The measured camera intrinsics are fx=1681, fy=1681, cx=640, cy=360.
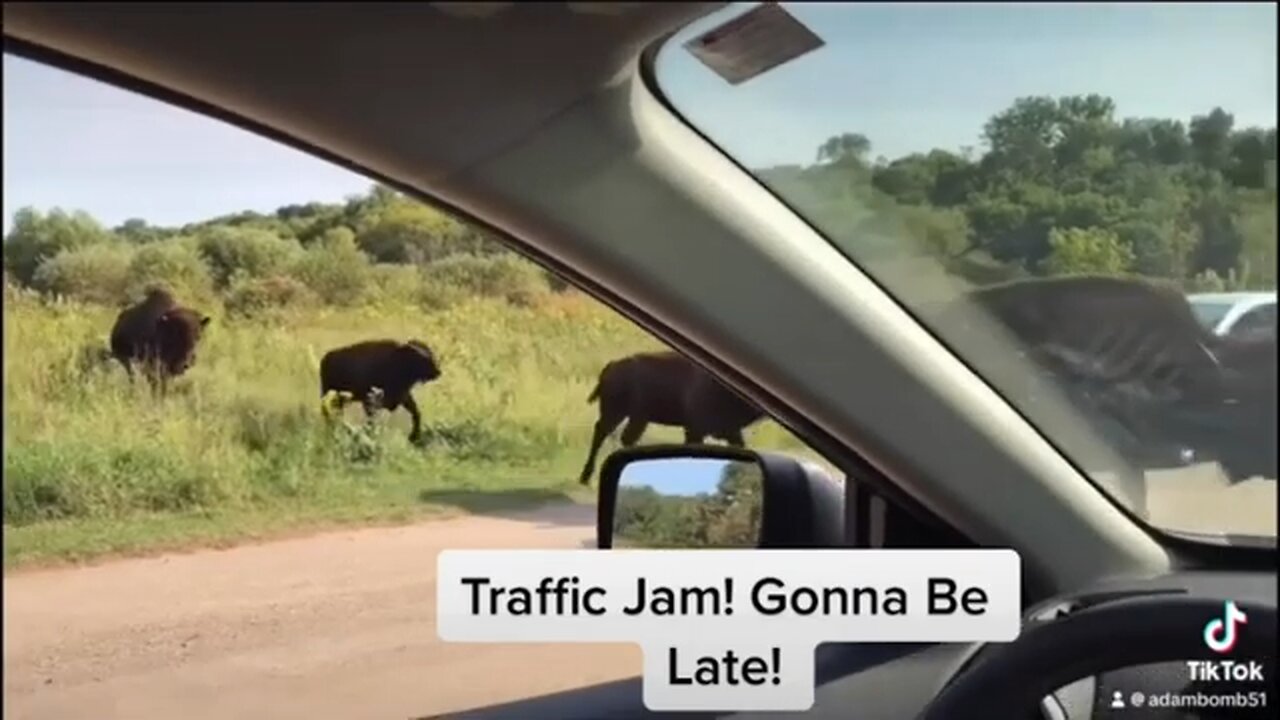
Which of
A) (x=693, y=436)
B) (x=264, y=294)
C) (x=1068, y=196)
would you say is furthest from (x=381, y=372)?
(x=1068, y=196)

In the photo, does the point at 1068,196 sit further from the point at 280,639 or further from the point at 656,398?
the point at 280,639

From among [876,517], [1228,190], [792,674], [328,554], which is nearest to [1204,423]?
[1228,190]

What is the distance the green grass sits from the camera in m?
1.84

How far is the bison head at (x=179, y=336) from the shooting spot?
1.86 metres

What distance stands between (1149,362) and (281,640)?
43.0 inches

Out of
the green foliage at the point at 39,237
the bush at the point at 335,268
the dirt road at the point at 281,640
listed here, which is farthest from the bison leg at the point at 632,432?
the green foliage at the point at 39,237

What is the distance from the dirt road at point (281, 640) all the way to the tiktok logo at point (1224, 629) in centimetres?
68

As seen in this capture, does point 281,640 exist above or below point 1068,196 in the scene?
below

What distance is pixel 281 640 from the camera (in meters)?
1.94

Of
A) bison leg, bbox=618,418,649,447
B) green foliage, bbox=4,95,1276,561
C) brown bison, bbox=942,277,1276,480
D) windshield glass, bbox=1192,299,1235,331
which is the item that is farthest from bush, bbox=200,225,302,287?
windshield glass, bbox=1192,299,1235,331

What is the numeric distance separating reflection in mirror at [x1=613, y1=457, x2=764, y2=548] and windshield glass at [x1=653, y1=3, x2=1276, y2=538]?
31 centimetres

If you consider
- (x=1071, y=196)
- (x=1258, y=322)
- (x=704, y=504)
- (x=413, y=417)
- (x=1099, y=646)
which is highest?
(x=1071, y=196)

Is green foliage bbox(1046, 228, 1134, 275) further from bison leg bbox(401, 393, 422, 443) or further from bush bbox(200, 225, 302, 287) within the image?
bush bbox(200, 225, 302, 287)

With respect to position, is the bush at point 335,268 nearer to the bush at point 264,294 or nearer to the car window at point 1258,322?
the bush at point 264,294
